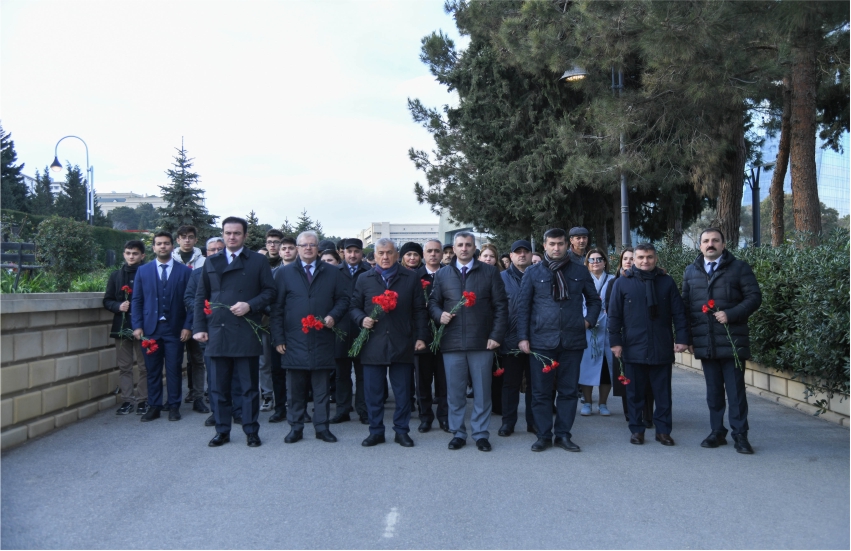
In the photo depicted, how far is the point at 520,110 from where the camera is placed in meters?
21.4

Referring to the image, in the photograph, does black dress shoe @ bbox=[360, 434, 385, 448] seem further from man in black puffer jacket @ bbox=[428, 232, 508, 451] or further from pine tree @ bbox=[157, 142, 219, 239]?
pine tree @ bbox=[157, 142, 219, 239]

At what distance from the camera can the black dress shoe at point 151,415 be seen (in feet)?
27.2

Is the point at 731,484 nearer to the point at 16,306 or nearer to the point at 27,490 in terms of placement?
the point at 27,490

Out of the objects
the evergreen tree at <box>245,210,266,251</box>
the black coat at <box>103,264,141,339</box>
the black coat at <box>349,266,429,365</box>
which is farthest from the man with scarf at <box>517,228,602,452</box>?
the evergreen tree at <box>245,210,266,251</box>

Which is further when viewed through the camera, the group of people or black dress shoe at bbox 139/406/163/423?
black dress shoe at bbox 139/406/163/423

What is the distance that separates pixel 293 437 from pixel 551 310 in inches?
111

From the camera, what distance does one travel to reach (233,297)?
731cm

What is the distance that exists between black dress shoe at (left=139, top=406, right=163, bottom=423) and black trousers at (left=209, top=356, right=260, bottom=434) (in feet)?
5.06

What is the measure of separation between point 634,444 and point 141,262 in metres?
6.10

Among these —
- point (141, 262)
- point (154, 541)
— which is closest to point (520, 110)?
point (141, 262)

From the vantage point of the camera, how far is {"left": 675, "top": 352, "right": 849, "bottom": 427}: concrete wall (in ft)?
26.0

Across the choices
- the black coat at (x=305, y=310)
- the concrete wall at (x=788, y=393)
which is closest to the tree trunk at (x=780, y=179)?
the concrete wall at (x=788, y=393)

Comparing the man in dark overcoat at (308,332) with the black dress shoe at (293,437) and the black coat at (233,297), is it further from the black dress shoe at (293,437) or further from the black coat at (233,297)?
the black coat at (233,297)

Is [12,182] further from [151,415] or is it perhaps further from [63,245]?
[151,415]
